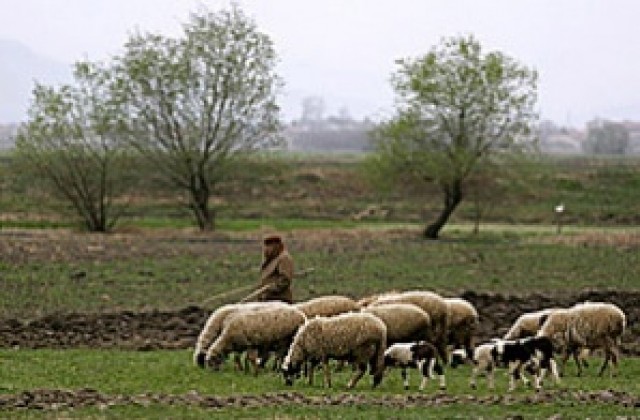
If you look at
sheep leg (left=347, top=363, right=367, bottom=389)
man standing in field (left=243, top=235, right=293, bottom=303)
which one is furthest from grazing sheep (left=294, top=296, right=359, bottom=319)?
sheep leg (left=347, top=363, right=367, bottom=389)

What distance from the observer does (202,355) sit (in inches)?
794

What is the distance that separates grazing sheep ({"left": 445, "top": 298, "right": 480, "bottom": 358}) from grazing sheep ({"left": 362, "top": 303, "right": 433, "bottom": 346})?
5.64ft

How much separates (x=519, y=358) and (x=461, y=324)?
3.92 metres

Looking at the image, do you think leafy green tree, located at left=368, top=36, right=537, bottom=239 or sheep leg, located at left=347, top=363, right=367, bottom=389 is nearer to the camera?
sheep leg, located at left=347, top=363, right=367, bottom=389

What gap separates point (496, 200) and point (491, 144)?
7.86m

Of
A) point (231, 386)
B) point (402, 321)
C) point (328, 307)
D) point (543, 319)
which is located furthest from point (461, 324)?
point (231, 386)

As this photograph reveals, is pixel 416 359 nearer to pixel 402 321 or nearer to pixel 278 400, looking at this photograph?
pixel 402 321

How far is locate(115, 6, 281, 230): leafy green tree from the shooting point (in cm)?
5619

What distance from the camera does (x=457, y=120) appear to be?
57.2 m

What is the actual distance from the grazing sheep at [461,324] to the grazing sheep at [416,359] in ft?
11.6

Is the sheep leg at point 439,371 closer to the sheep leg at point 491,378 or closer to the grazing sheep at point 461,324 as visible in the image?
the sheep leg at point 491,378

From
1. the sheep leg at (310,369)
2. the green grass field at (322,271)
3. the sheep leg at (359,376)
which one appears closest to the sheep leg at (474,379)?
the sheep leg at (359,376)

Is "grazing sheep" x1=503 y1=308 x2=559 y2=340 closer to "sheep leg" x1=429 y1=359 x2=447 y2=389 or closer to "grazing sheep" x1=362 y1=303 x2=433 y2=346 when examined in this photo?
"grazing sheep" x1=362 y1=303 x2=433 y2=346

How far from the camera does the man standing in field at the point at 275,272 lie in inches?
862
